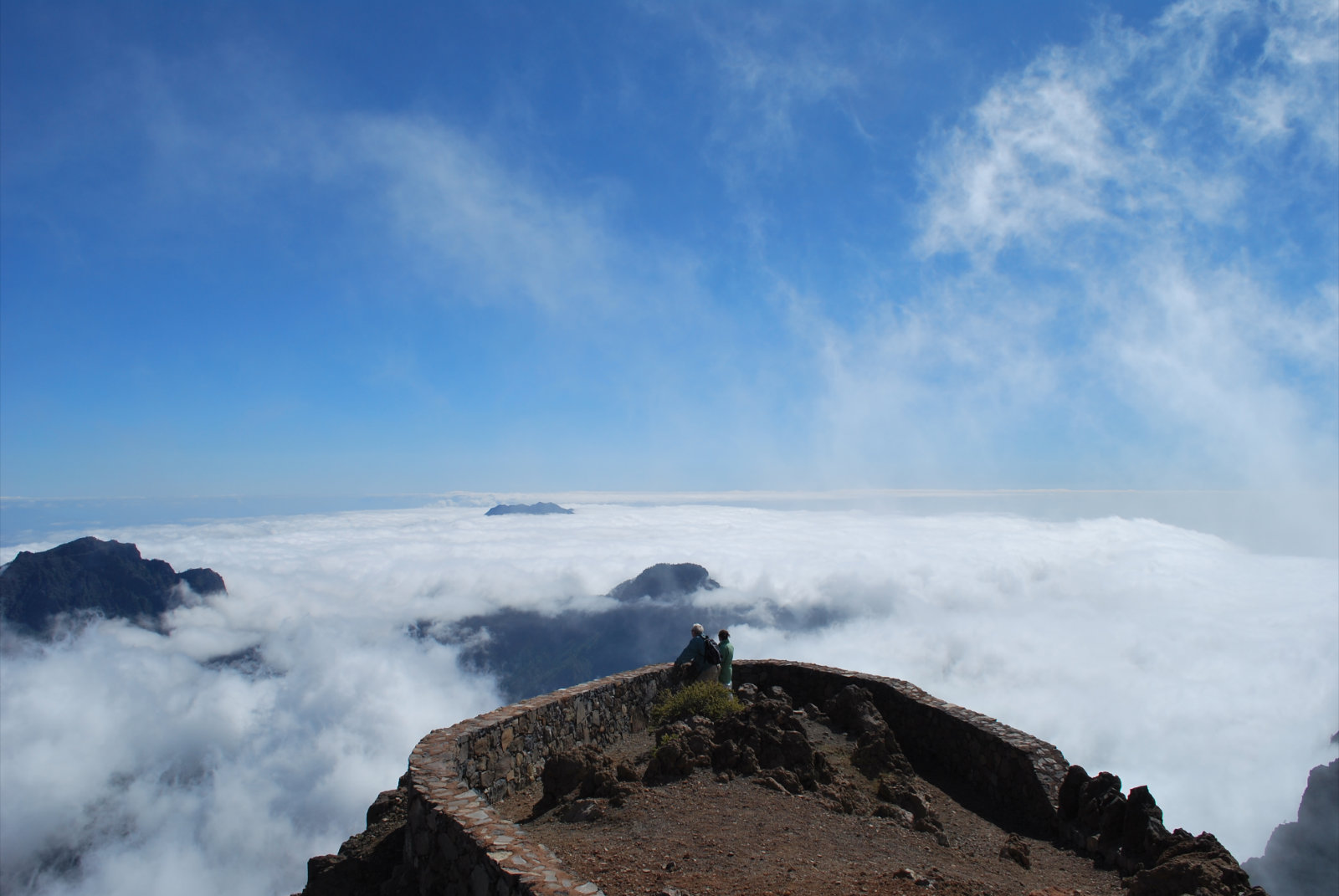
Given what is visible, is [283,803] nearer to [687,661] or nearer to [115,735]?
[115,735]

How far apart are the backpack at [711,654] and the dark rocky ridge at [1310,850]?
51225mm

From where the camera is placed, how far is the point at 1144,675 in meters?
115

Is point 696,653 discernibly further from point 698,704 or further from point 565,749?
point 565,749

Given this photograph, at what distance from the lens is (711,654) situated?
1092 centimetres

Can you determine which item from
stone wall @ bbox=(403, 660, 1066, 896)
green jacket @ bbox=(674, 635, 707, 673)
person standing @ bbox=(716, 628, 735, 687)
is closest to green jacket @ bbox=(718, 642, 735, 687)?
person standing @ bbox=(716, 628, 735, 687)

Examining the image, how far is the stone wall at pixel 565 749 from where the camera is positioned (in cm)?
489

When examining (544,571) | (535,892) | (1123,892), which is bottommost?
(544,571)

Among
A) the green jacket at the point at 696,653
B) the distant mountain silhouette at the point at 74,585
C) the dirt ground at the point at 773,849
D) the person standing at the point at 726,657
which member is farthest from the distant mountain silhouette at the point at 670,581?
the dirt ground at the point at 773,849

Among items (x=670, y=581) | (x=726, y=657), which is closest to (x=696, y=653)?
(x=726, y=657)

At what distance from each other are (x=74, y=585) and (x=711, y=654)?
7186 inches

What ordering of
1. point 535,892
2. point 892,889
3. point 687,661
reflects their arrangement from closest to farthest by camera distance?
point 535,892
point 892,889
point 687,661

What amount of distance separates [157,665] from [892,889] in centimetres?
18453

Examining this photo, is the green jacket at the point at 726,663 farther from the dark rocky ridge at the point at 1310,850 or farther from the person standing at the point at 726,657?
the dark rocky ridge at the point at 1310,850

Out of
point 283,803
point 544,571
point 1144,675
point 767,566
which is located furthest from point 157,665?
point 1144,675
